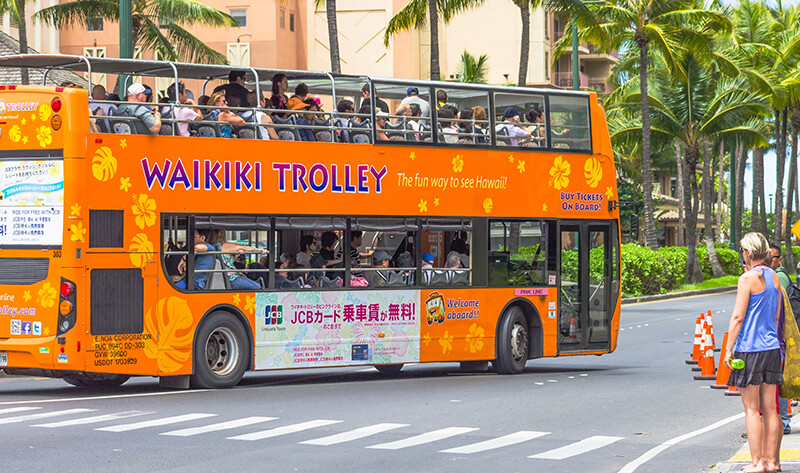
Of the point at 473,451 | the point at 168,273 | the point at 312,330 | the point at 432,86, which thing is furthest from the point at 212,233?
the point at 473,451

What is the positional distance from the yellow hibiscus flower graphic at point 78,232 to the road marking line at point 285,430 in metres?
3.79

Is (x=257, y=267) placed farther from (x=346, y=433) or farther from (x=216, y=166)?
(x=346, y=433)

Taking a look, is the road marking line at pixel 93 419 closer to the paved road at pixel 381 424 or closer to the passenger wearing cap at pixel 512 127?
the paved road at pixel 381 424

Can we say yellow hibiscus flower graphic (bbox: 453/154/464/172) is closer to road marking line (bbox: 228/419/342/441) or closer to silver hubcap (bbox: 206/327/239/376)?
silver hubcap (bbox: 206/327/239/376)

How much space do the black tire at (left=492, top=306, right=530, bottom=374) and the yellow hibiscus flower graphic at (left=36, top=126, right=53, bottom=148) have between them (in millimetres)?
7320

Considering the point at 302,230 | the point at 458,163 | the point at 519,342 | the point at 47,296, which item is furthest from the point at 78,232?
the point at 519,342

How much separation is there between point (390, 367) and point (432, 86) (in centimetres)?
464

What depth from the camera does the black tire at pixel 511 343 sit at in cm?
1884

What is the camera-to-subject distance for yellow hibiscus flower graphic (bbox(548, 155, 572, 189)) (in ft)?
64.0

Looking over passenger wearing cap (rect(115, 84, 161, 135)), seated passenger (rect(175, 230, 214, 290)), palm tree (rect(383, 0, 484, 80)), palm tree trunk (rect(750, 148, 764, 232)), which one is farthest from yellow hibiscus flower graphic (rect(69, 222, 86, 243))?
palm tree trunk (rect(750, 148, 764, 232))

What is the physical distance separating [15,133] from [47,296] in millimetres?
1950

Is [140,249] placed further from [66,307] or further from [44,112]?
[44,112]

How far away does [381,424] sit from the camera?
12758mm

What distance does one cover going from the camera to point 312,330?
660 inches
